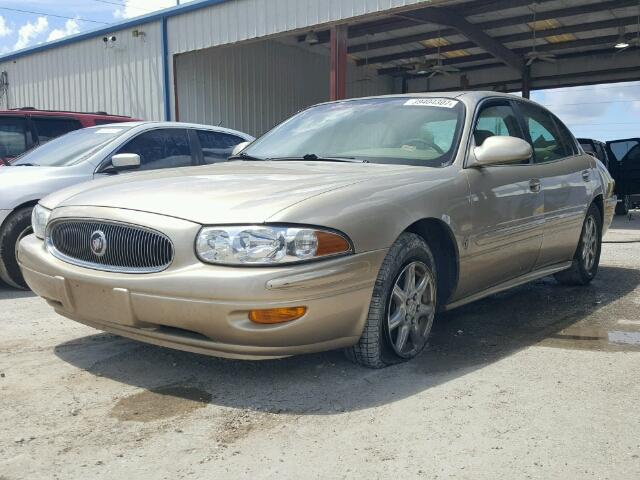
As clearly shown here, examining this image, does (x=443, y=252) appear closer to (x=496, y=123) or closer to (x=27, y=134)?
(x=496, y=123)

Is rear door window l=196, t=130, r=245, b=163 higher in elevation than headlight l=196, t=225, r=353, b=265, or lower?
higher

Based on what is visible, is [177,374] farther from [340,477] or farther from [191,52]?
[191,52]

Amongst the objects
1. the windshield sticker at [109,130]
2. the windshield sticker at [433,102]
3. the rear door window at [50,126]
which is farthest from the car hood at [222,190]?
the rear door window at [50,126]

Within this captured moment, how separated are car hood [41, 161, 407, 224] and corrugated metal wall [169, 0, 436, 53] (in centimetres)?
725

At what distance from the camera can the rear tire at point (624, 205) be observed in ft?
44.4

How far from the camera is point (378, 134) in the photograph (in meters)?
4.07

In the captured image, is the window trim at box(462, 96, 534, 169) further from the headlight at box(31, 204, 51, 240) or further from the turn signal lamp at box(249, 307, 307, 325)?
the headlight at box(31, 204, 51, 240)

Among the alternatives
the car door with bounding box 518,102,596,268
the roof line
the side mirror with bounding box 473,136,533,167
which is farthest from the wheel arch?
the roof line

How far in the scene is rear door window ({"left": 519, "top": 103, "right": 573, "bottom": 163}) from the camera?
4770 millimetres

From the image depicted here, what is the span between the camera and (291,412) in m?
2.82

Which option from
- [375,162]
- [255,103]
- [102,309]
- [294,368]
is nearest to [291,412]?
[294,368]

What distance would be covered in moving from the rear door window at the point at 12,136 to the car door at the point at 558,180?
17.5ft

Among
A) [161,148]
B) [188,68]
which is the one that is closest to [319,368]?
[161,148]

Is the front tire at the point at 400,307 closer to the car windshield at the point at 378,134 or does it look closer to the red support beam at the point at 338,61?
the car windshield at the point at 378,134
